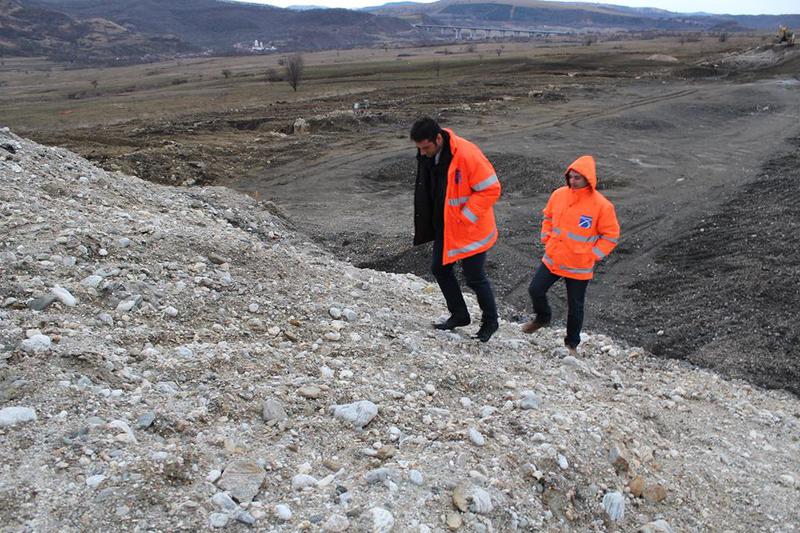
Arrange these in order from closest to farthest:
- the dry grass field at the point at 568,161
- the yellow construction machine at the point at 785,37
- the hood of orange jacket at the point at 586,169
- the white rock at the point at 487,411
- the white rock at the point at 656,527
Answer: the white rock at the point at 656,527 → the white rock at the point at 487,411 → the hood of orange jacket at the point at 586,169 → the dry grass field at the point at 568,161 → the yellow construction machine at the point at 785,37

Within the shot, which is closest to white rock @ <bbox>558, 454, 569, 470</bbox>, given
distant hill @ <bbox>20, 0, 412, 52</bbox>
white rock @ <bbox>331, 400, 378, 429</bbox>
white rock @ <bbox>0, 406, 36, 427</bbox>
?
white rock @ <bbox>331, 400, 378, 429</bbox>

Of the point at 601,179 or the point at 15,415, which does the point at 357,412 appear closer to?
the point at 15,415

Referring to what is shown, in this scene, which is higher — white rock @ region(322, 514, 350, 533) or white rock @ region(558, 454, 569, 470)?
white rock @ region(322, 514, 350, 533)

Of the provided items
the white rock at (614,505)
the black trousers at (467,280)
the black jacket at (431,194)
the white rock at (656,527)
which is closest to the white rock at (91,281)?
the black jacket at (431,194)

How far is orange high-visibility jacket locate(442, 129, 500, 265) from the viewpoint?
4633 mm

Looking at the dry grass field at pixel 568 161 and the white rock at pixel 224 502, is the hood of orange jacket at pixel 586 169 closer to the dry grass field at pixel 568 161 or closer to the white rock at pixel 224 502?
the dry grass field at pixel 568 161

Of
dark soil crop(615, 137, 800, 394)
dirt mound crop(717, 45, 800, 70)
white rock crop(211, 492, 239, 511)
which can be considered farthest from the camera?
dirt mound crop(717, 45, 800, 70)

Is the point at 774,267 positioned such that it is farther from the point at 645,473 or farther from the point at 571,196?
the point at 645,473

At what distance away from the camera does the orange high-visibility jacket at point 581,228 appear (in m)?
4.98

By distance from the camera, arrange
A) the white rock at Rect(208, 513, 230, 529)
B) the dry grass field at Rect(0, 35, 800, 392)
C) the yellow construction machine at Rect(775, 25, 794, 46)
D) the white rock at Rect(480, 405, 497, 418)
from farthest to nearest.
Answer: the yellow construction machine at Rect(775, 25, 794, 46), the dry grass field at Rect(0, 35, 800, 392), the white rock at Rect(480, 405, 497, 418), the white rock at Rect(208, 513, 230, 529)

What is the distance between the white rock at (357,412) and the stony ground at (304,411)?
0.01m

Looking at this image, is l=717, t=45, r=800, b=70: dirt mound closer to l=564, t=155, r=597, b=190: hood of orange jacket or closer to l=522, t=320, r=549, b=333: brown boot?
l=522, t=320, r=549, b=333: brown boot

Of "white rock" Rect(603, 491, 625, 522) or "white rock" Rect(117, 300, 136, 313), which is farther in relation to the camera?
"white rock" Rect(117, 300, 136, 313)

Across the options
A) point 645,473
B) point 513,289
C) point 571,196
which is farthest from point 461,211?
point 513,289
